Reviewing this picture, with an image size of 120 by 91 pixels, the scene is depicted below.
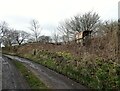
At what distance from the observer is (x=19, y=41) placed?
9206cm

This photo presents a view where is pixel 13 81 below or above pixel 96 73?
below

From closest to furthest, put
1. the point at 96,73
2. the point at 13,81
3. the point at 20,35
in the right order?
the point at 96,73 < the point at 13,81 < the point at 20,35

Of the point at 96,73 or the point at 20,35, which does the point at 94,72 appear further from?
the point at 20,35

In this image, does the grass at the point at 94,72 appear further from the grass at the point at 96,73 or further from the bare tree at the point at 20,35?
the bare tree at the point at 20,35

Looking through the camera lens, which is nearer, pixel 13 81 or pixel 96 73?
pixel 96 73

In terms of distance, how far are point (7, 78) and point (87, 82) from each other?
584 cm

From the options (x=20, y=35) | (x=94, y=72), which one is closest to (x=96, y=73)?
(x=94, y=72)

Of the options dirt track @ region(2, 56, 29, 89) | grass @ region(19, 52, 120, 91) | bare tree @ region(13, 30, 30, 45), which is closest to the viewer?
grass @ region(19, 52, 120, 91)

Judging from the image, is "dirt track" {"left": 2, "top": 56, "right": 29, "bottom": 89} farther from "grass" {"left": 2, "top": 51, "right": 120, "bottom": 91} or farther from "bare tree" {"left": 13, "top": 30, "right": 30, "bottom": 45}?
"bare tree" {"left": 13, "top": 30, "right": 30, "bottom": 45}

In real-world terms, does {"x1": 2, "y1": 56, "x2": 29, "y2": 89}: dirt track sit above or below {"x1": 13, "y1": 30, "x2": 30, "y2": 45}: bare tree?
below

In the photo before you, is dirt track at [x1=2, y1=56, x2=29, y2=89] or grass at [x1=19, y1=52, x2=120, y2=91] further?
dirt track at [x1=2, y1=56, x2=29, y2=89]

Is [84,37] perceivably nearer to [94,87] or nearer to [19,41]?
[94,87]

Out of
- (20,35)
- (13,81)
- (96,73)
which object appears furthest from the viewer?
(20,35)

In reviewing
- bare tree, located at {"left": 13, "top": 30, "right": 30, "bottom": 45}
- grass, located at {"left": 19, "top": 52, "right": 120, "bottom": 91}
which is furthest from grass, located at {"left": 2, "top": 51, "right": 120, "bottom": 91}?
bare tree, located at {"left": 13, "top": 30, "right": 30, "bottom": 45}
